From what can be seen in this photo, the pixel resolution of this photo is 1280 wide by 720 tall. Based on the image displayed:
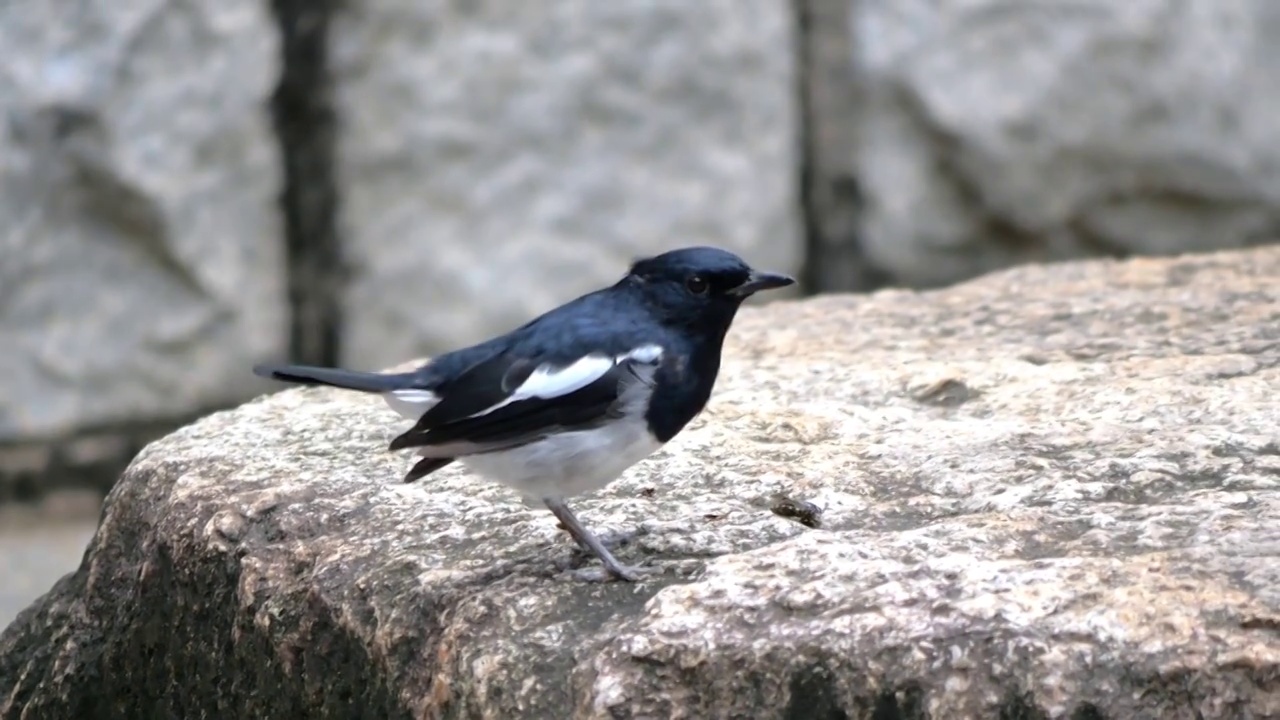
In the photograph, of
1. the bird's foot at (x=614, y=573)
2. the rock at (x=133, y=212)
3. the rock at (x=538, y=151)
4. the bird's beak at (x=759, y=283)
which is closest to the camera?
the bird's foot at (x=614, y=573)

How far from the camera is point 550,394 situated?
2221mm

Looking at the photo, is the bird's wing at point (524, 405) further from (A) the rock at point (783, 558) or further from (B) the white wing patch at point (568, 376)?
(A) the rock at point (783, 558)

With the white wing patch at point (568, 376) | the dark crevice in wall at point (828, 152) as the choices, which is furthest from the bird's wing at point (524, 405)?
the dark crevice in wall at point (828, 152)

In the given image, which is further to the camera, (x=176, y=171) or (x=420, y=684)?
(x=176, y=171)

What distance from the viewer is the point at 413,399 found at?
233 cm

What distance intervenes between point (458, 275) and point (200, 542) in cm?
202

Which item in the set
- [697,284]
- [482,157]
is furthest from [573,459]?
[482,157]

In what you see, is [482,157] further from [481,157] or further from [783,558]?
[783,558]

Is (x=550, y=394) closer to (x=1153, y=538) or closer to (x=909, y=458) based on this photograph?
(x=909, y=458)

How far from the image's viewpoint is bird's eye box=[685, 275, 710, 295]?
2.34 m

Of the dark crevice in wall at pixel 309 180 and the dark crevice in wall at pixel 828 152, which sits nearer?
the dark crevice in wall at pixel 309 180

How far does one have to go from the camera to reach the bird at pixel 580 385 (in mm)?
2197

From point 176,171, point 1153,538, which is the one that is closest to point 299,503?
point 1153,538

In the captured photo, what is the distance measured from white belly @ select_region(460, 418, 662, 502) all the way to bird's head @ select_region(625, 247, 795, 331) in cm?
20
